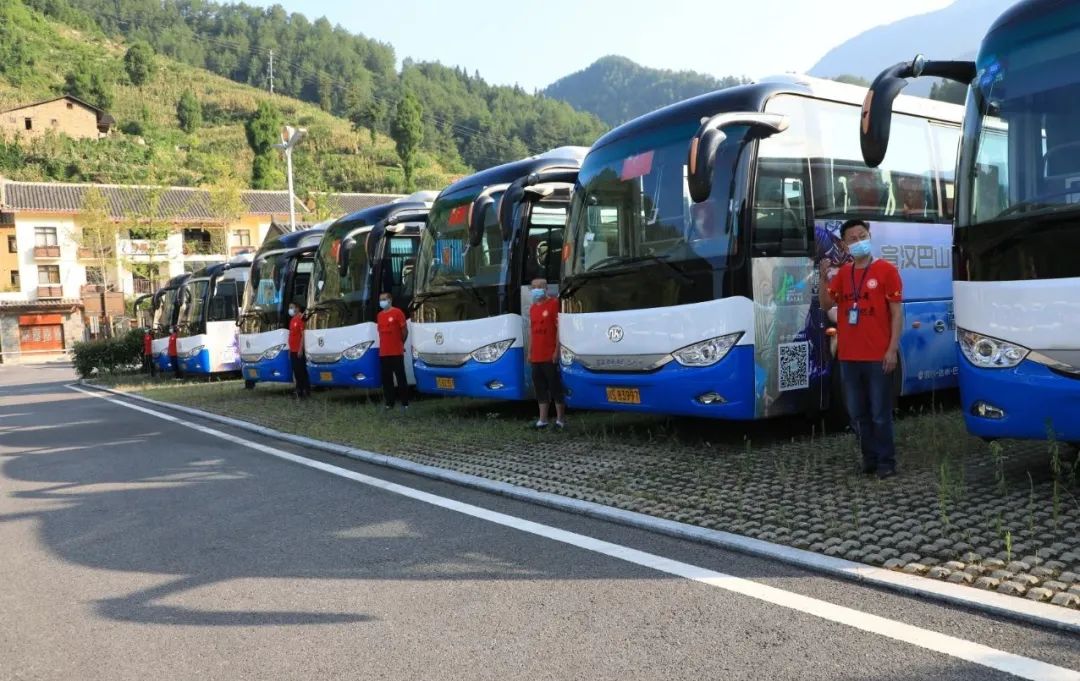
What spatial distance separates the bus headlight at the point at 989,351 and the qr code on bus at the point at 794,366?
191cm

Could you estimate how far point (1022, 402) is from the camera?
17.9 feet

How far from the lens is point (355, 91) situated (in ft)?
481

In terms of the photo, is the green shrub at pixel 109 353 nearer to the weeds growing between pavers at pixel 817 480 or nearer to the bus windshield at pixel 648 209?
the weeds growing between pavers at pixel 817 480

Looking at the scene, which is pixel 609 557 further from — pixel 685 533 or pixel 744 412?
pixel 744 412

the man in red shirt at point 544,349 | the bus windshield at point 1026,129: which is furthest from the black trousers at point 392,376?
the bus windshield at point 1026,129

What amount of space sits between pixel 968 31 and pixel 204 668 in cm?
17987

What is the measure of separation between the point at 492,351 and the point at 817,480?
16.4 ft

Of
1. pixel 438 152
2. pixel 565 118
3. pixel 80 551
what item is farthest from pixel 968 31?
pixel 80 551

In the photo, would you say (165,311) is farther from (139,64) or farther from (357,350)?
(139,64)

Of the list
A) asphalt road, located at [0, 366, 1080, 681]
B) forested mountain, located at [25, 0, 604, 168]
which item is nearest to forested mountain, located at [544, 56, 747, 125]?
forested mountain, located at [25, 0, 604, 168]

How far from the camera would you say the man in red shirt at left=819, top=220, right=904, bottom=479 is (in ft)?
20.9

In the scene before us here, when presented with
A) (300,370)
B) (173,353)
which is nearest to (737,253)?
(300,370)

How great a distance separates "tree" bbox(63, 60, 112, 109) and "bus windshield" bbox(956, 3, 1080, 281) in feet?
422

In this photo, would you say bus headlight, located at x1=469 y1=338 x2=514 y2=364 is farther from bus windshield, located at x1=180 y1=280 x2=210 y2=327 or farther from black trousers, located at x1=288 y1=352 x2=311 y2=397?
bus windshield, located at x1=180 y1=280 x2=210 y2=327
